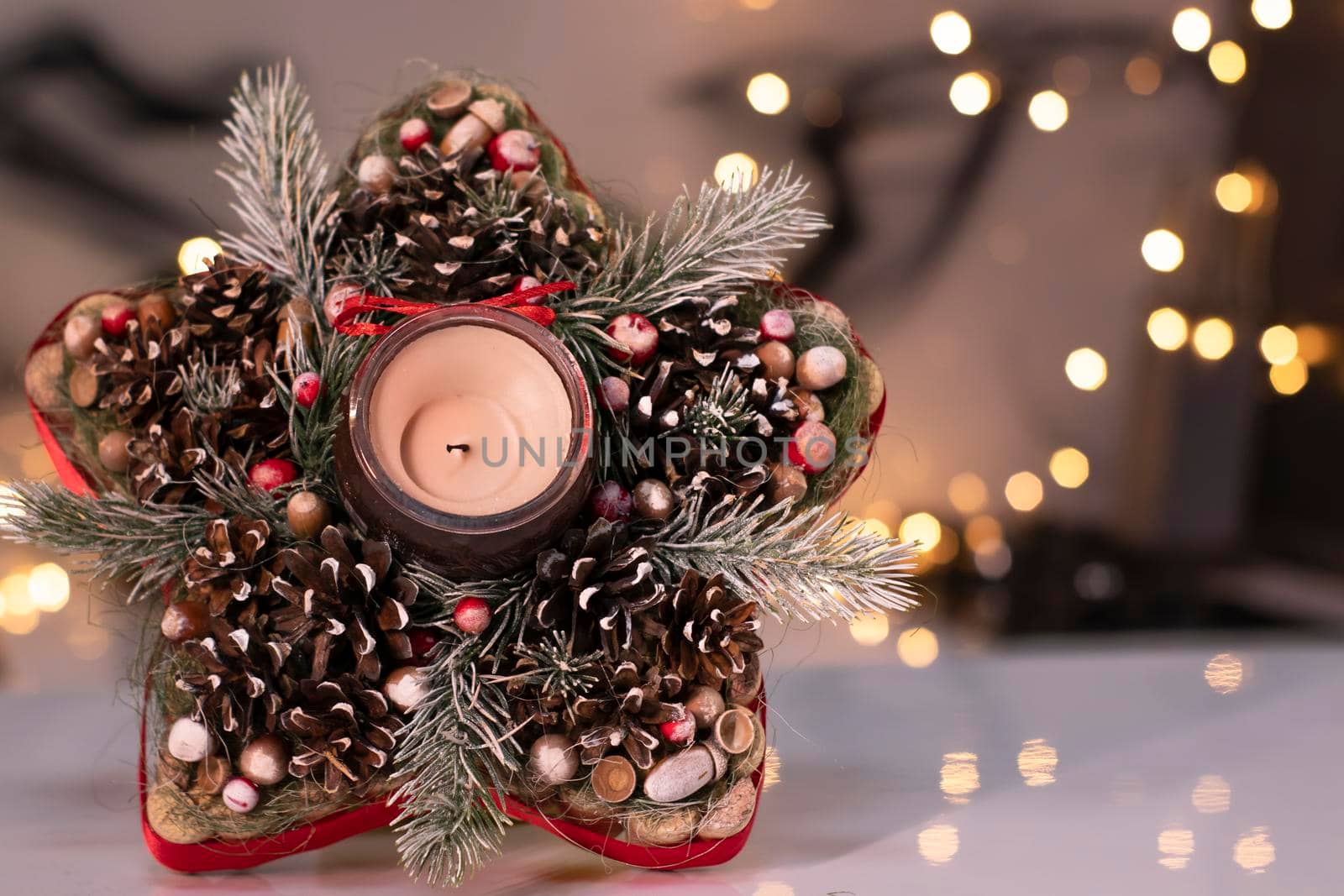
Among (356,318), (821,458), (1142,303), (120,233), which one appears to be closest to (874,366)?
(821,458)

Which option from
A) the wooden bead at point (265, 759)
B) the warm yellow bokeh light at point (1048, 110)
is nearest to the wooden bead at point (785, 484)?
the wooden bead at point (265, 759)

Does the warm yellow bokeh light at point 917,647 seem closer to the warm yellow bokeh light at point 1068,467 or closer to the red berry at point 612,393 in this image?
the warm yellow bokeh light at point 1068,467

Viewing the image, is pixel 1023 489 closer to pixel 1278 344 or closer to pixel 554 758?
pixel 1278 344

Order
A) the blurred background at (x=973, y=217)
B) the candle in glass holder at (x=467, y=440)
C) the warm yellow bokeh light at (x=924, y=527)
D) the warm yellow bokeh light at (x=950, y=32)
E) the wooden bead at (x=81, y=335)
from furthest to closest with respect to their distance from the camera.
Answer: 1. the warm yellow bokeh light at (x=924, y=527)
2. the warm yellow bokeh light at (x=950, y=32)
3. the blurred background at (x=973, y=217)
4. the wooden bead at (x=81, y=335)
5. the candle in glass holder at (x=467, y=440)

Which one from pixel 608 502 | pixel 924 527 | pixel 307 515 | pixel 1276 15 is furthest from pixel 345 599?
pixel 1276 15

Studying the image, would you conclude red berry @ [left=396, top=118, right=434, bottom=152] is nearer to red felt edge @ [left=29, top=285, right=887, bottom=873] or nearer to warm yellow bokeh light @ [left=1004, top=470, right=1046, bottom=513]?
red felt edge @ [left=29, top=285, right=887, bottom=873]

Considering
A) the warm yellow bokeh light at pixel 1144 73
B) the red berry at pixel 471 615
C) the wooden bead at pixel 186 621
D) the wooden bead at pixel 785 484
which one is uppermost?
the warm yellow bokeh light at pixel 1144 73
